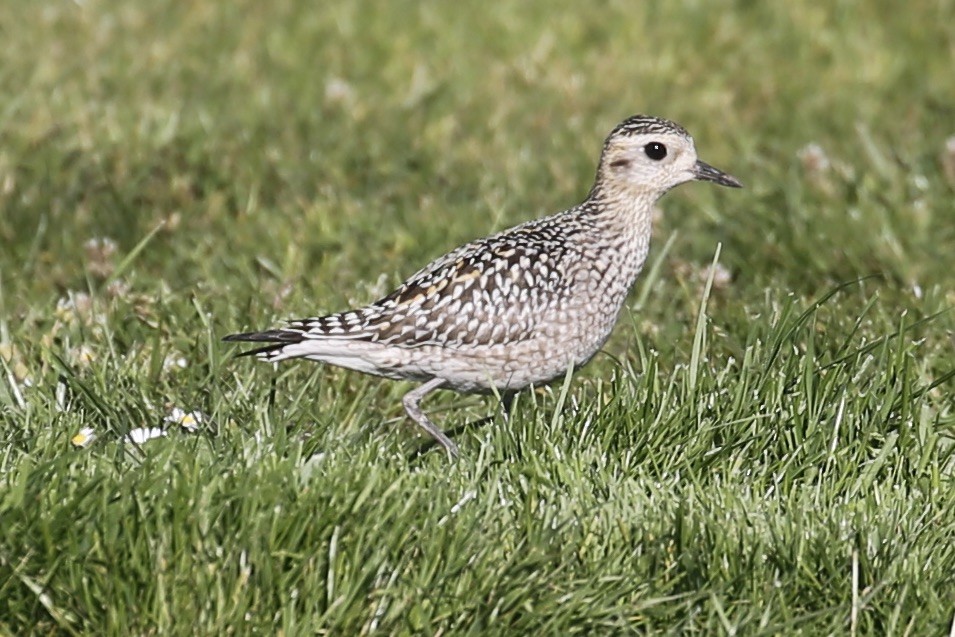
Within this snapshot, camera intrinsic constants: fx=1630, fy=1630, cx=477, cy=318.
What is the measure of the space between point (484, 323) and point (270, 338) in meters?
0.77

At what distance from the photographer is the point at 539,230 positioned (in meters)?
6.22

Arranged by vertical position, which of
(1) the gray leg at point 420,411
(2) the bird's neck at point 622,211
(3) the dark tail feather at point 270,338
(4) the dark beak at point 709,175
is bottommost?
(1) the gray leg at point 420,411

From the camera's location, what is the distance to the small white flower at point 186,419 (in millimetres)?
5527

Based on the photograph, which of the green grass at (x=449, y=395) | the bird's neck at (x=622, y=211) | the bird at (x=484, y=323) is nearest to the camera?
the green grass at (x=449, y=395)

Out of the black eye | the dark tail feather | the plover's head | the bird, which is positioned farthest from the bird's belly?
the black eye

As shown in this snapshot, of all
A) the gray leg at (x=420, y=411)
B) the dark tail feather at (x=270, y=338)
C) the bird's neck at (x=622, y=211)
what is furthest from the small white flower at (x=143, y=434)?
the bird's neck at (x=622, y=211)

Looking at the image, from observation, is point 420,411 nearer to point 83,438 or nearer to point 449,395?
point 449,395

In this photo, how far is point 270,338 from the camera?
18.8 feet

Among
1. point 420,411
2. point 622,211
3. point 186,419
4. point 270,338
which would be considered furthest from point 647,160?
point 186,419

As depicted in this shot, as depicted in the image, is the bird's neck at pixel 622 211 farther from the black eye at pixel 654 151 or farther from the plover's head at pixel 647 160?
the black eye at pixel 654 151

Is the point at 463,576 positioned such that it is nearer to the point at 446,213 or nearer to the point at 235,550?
the point at 235,550

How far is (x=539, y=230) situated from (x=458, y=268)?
15.3 inches

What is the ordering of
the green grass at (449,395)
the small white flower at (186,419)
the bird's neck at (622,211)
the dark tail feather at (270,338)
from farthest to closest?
the bird's neck at (622,211) → the dark tail feather at (270,338) → the small white flower at (186,419) → the green grass at (449,395)

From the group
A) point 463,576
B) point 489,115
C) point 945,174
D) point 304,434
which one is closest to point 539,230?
point 304,434
